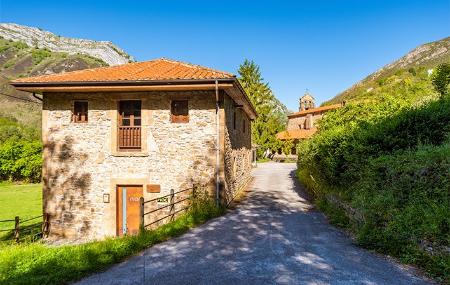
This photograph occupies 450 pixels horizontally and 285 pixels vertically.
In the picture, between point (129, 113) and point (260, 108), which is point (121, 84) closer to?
point (129, 113)

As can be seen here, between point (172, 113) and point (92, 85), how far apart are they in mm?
3162

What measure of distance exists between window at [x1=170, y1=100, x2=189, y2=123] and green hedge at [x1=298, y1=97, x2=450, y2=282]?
5.55 metres

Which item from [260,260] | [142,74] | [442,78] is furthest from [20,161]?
[442,78]

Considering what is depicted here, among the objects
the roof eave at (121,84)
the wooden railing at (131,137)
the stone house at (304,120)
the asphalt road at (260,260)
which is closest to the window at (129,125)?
the wooden railing at (131,137)

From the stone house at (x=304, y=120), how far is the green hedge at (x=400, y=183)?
42518 mm

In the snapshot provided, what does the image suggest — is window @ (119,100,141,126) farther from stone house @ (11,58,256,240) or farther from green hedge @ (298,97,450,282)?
green hedge @ (298,97,450,282)

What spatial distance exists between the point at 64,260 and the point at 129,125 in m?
7.22

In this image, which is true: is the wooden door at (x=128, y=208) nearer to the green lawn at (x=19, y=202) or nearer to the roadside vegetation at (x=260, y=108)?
the green lawn at (x=19, y=202)

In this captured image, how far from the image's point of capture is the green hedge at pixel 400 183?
553cm

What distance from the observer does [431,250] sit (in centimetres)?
548

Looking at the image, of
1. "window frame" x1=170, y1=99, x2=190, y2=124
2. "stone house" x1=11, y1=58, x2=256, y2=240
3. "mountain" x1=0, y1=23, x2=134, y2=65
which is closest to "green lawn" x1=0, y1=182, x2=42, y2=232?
"stone house" x1=11, y1=58, x2=256, y2=240

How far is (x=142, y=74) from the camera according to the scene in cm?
1227

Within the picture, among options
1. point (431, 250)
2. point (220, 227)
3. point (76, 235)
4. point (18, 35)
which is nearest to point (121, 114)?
point (76, 235)

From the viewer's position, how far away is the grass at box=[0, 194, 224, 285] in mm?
5461
